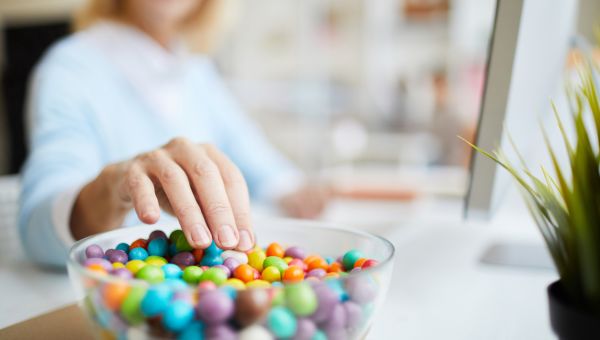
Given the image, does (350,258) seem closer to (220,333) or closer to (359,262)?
(359,262)

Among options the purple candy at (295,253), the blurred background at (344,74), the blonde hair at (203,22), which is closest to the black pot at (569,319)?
the purple candy at (295,253)

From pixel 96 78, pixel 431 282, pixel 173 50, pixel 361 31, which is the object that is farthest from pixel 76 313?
pixel 361 31

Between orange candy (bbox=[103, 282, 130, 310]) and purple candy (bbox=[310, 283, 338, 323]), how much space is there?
0.12 m

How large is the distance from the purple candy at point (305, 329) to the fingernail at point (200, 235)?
0.44 feet

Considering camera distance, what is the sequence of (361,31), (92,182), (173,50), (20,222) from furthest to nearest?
(361,31) < (173,50) < (20,222) < (92,182)

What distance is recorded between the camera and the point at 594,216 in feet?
1.21

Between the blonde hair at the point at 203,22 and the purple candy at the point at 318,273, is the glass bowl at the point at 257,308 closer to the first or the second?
the purple candy at the point at 318,273

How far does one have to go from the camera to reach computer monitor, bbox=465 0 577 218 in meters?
0.47

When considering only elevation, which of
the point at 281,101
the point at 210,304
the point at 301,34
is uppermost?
the point at 210,304

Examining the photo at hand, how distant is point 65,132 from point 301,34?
9.86ft

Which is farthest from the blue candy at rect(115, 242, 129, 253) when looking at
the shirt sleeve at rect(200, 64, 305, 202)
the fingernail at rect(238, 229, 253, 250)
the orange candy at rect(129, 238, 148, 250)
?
the shirt sleeve at rect(200, 64, 305, 202)

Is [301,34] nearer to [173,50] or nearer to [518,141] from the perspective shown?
[173,50]

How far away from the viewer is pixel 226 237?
449 millimetres

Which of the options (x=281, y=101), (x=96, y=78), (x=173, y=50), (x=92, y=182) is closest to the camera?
(x=92, y=182)
